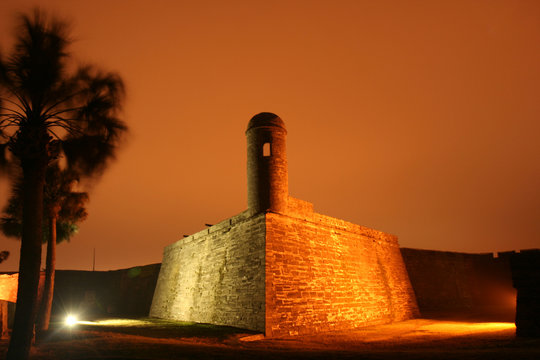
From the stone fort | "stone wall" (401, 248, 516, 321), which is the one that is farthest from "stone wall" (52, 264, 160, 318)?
"stone wall" (401, 248, 516, 321)

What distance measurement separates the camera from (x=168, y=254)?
2212 cm

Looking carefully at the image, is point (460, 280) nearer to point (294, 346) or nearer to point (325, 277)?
point (325, 277)

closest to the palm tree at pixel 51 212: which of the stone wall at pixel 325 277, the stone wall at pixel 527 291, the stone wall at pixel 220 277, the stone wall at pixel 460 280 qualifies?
the stone wall at pixel 220 277

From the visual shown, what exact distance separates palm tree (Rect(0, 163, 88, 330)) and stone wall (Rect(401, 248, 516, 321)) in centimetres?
1846

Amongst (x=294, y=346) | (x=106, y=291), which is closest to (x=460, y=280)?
(x=294, y=346)

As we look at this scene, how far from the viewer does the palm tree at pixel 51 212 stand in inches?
529

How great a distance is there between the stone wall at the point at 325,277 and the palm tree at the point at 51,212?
7947 mm

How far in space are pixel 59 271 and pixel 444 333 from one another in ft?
83.4

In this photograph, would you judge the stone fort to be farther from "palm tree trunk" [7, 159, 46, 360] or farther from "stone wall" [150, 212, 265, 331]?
"palm tree trunk" [7, 159, 46, 360]

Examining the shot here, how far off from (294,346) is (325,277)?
4768 mm

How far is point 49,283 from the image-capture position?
13617 mm

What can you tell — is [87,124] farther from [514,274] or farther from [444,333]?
[444,333]

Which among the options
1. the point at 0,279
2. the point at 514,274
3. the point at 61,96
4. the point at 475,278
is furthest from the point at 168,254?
the point at 475,278

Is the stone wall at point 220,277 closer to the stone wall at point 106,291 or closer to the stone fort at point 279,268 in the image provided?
the stone fort at point 279,268
